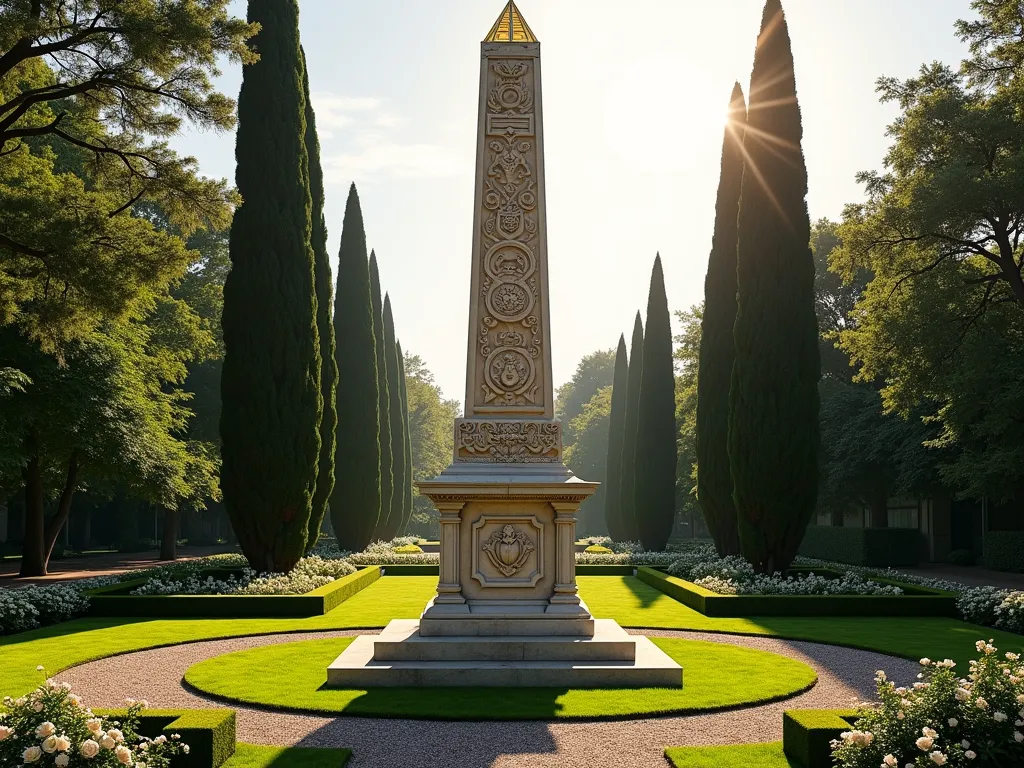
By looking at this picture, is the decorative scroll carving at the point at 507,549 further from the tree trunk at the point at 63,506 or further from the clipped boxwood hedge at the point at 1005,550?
the clipped boxwood hedge at the point at 1005,550

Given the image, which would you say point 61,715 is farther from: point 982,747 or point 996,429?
point 996,429

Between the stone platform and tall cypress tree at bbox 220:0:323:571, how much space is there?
9.41 meters

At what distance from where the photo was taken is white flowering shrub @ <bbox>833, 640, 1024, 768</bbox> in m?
5.52

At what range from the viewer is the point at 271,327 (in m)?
20.5

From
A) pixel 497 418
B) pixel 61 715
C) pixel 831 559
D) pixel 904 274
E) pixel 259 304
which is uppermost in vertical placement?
pixel 904 274

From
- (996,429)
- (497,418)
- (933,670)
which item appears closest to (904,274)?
(996,429)

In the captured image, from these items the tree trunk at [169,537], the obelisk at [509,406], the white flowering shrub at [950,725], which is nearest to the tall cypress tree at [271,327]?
the obelisk at [509,406]

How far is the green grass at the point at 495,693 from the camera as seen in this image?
28.7 feet

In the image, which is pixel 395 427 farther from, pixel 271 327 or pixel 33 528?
pixel 271 327

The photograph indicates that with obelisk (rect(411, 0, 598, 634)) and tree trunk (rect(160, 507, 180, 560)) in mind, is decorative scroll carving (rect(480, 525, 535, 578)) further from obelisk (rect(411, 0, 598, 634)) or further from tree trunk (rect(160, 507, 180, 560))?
tree trunk (rect(160, 507, 180, 560))

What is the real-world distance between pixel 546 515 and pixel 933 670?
557 cm

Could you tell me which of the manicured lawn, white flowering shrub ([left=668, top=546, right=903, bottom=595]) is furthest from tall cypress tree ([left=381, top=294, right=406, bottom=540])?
the manicured lawn

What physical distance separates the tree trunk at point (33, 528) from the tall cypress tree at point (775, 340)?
18.7 m

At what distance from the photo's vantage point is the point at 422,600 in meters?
19.2
